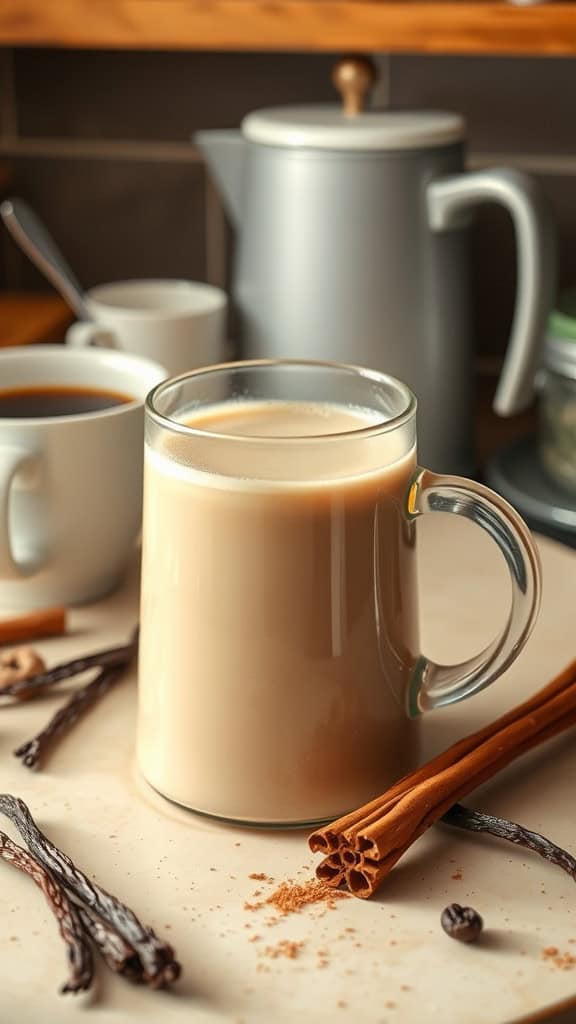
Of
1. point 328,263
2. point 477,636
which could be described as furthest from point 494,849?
point 328,263

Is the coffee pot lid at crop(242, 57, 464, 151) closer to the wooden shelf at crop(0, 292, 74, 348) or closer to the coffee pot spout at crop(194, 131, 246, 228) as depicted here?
the coffee pot spout at crop(194, 131, 246, 228)

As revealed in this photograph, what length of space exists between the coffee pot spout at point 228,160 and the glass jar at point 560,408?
259 mm

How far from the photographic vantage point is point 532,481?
101cm

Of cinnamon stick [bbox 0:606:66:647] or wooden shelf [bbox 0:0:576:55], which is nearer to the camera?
cinnamon stick [bbox 0:606:66:647]

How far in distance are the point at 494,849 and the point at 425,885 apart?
0.14 feet

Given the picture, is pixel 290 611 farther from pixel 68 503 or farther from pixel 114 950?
pixel 68 503

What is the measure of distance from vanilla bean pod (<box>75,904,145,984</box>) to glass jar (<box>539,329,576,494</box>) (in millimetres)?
559

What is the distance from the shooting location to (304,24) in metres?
0.96

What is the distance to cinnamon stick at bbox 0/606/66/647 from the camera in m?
0.79

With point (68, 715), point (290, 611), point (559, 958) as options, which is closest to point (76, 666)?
point (68, 715)

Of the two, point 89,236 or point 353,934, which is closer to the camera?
point 353,934

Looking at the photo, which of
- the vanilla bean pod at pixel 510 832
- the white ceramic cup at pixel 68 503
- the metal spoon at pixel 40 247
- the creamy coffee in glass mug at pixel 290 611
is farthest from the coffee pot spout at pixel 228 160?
the vanilla bean pod at pixel 510 832

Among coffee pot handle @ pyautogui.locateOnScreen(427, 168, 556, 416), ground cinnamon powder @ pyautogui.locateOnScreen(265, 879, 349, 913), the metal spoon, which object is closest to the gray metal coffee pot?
coffee pot handle @ pyautogui.locateOnScreen(427, 168, 556, 416)

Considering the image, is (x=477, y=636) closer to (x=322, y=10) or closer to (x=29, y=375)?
(x=29, y=375)
